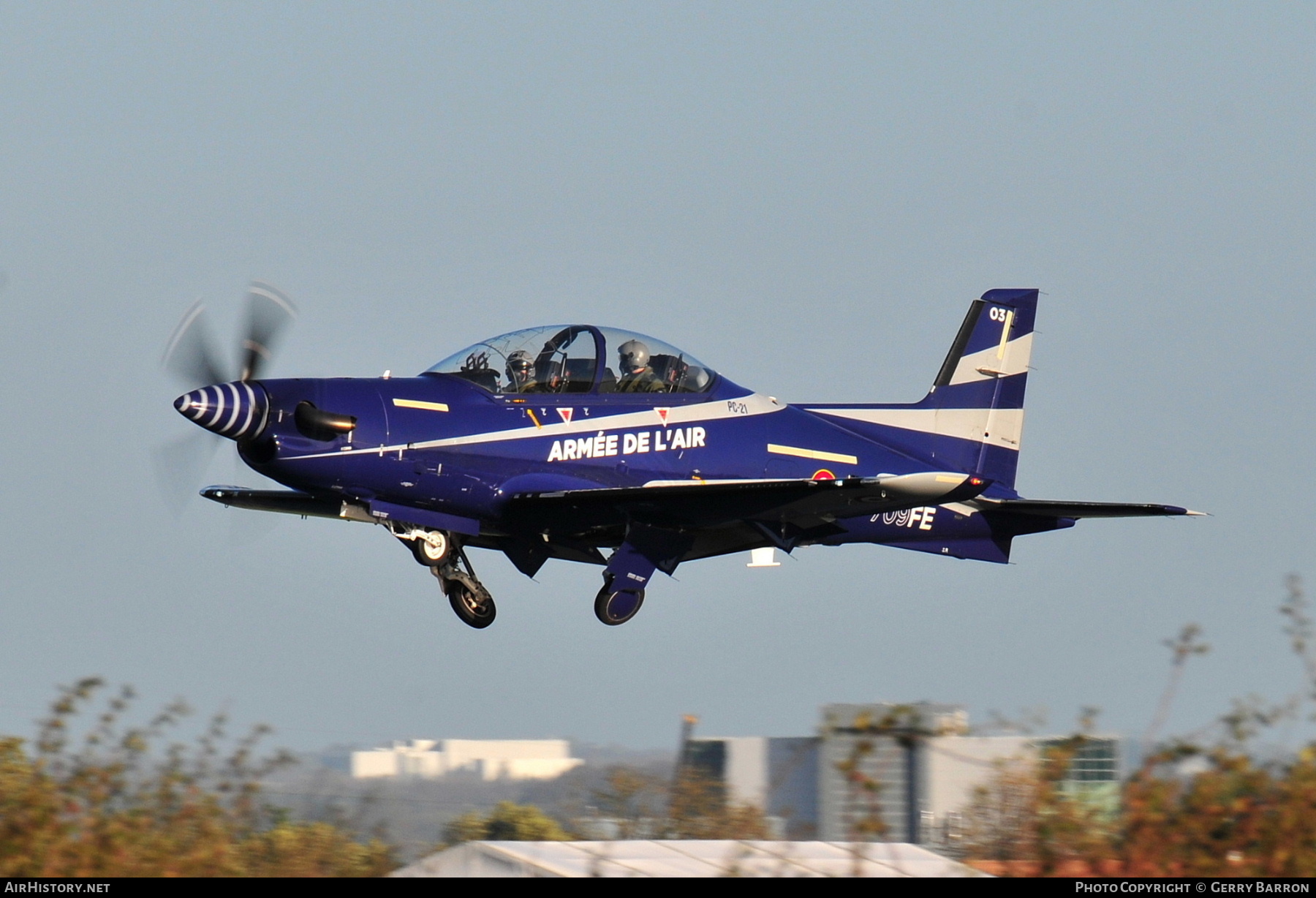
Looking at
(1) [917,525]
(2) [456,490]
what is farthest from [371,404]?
(1) [917,525]

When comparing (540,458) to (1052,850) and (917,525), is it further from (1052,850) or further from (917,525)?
(1052,850)

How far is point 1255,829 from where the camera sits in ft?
24.9

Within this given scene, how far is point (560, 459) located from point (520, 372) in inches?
36.4

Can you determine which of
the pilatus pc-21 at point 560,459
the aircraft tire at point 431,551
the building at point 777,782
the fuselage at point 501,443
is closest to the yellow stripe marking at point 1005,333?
the pilatus pc-21 at point 560,459

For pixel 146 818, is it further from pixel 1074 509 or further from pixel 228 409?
pixel 1074 509

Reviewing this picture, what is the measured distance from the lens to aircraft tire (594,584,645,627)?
14648 millimetres

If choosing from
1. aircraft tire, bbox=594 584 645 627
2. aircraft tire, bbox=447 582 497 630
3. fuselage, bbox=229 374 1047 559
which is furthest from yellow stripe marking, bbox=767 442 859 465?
aircraft tire, bbox=447 582 497 630

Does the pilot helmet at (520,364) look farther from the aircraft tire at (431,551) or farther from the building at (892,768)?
the building at (892,768)

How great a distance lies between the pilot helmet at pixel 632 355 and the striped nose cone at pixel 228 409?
3.46 m

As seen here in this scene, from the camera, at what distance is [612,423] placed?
1454 centimetres

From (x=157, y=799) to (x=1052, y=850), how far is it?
→ 15.4 feet

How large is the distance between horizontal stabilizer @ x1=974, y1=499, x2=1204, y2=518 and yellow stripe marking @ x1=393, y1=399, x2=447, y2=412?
21.7ft

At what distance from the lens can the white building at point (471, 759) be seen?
9.31 metres

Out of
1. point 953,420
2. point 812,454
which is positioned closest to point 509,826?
point 812,454
